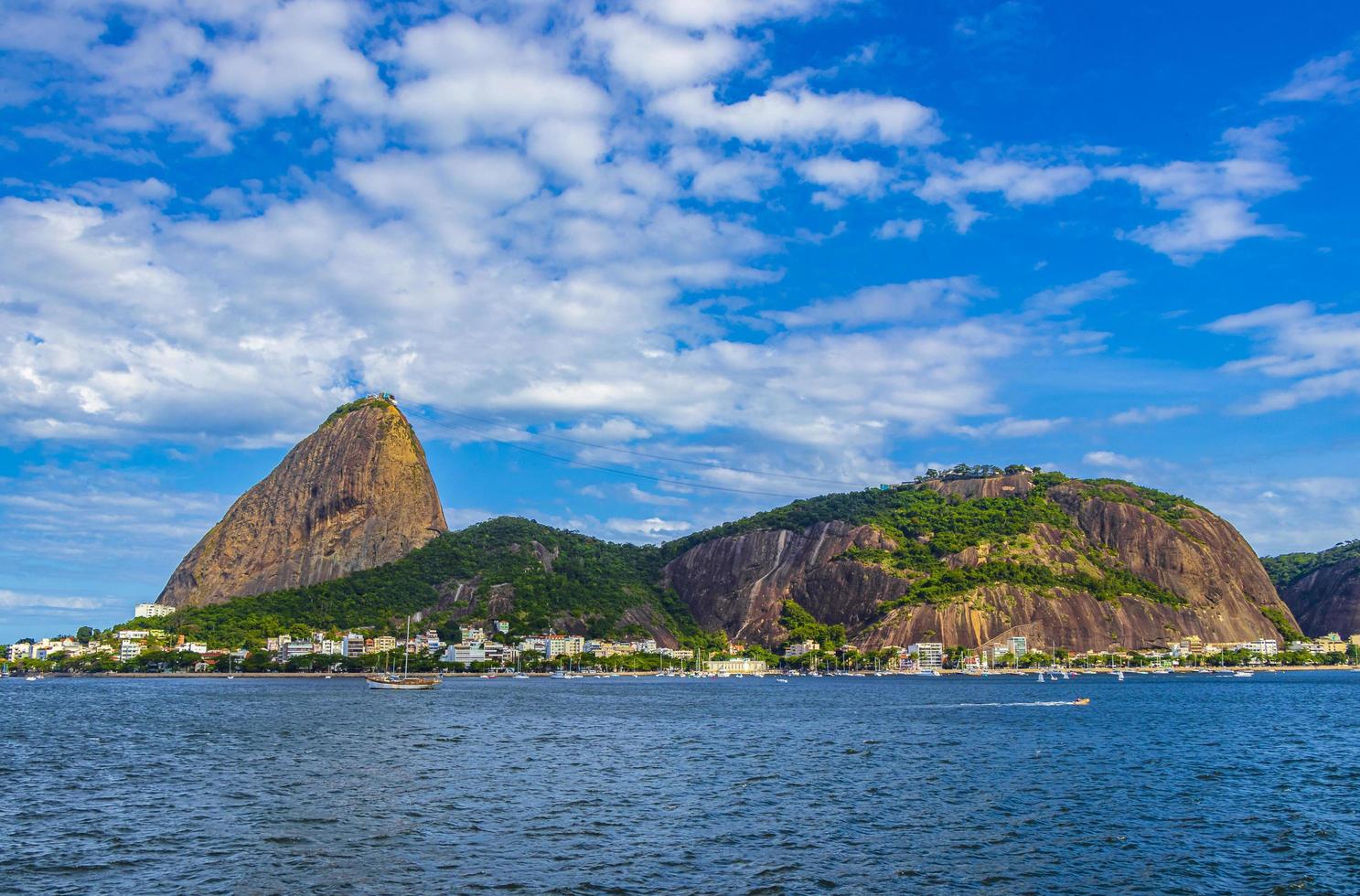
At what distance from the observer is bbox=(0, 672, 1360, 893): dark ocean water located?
22.9 m

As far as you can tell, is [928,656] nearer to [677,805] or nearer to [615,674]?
[615,674]

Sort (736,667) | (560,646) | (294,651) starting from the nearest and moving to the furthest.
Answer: (294,651)
(560,646)
(736,667)

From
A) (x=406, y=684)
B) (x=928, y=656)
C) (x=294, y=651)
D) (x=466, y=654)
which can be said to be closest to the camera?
(x=406, y=684)

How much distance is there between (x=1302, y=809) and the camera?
1259 inches

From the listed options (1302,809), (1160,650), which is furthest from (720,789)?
(1160,650)

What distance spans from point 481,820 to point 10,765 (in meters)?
24.7

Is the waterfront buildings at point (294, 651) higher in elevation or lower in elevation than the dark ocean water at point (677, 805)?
higher

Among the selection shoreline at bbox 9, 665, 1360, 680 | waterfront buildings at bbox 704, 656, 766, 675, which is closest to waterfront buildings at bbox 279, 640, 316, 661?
shoreline at bbox 9, 665, 1360, 680

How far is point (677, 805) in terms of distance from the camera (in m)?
32.2

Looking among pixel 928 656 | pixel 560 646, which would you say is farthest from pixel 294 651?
pixel 928 656

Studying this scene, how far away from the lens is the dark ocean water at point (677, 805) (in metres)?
22.9

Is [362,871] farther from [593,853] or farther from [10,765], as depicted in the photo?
[10,765]

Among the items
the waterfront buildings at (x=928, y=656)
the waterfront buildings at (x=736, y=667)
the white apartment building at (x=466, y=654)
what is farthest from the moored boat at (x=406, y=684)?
the waterfront buildings at (x=928, y=656)

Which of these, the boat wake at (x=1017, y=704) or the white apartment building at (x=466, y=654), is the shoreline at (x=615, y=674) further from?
the boat wake at (x=1017, y=704)
